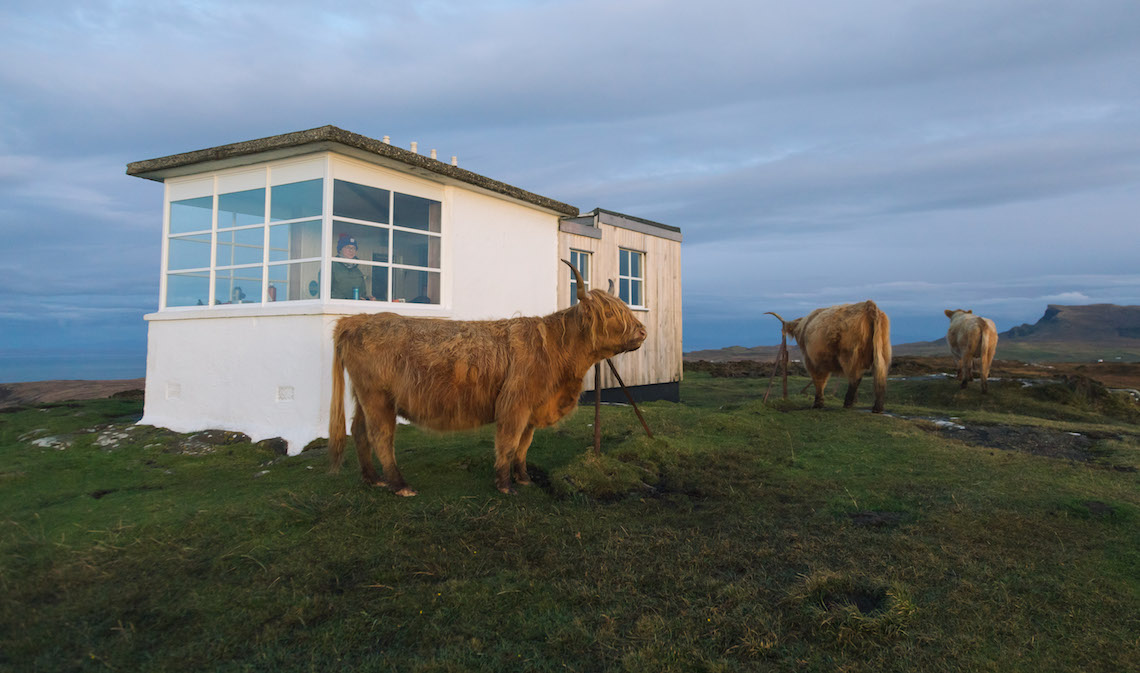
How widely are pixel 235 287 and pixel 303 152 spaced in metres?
2.87

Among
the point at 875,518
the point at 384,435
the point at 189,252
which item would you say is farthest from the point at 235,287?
the point at 875,518

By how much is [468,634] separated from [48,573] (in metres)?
2.95

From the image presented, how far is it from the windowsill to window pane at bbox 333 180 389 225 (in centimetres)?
144

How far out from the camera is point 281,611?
10.8 feet

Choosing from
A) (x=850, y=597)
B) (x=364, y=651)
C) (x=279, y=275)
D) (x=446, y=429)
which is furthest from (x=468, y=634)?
(x=279, y=275)

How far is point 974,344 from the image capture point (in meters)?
13.9

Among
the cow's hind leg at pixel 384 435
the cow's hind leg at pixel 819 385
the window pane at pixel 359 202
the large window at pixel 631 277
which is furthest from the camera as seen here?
the large window at pixel 631 277

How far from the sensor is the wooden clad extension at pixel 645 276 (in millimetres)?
13227

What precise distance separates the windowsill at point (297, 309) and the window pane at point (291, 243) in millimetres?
854

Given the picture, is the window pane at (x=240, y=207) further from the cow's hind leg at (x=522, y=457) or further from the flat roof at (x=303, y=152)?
the cow's hind leg at (x=522, y=457)

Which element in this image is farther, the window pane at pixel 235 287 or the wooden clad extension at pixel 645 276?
the wooden clad extension at pixel 645 276

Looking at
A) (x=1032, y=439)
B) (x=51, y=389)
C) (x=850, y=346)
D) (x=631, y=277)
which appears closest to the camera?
(x=1032, y=439)

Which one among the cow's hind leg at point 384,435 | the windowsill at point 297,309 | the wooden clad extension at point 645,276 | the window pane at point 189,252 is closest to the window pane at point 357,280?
the windowsill at point 297,309

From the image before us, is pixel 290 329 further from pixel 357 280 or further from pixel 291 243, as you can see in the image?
pixel 291 243
